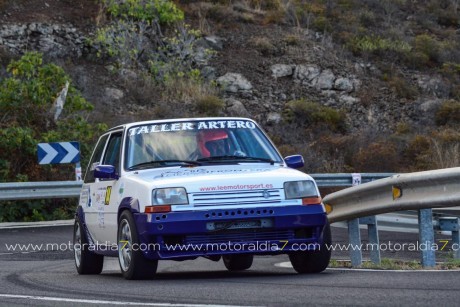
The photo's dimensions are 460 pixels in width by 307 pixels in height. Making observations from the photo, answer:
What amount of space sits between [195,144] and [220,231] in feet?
4.52

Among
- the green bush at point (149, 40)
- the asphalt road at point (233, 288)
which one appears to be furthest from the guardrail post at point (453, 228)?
the green bush at point (149, 40)

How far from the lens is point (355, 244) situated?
446 inches

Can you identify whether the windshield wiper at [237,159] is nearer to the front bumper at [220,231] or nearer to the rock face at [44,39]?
the front bumper at [220,231]

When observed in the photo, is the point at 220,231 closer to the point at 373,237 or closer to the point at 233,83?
the point at 373,237

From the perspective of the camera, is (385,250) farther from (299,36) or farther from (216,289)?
(299,36)

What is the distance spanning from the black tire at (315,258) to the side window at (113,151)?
1929 mm

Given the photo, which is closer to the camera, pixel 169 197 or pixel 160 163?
pixel 169 197

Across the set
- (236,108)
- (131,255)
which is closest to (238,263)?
(131,255)

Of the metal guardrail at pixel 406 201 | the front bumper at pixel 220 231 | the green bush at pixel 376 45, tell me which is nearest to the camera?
the front bumper at pixel 220 231

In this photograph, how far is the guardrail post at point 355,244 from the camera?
11.1 metres

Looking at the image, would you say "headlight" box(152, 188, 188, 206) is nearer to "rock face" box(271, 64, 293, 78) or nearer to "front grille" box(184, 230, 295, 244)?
"front grille" box(184, 230, 295, 244)

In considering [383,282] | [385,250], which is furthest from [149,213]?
[385,250]

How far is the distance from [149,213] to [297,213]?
1.21 m

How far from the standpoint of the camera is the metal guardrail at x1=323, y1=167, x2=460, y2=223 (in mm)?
9477
